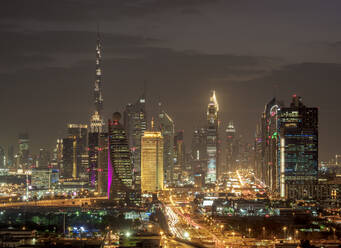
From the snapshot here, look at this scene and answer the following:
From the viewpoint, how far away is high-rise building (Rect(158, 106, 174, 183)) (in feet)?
529

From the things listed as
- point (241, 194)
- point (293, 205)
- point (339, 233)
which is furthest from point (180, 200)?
point (339, 233)

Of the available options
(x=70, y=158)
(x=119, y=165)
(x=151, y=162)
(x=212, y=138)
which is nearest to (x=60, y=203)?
(x=119, y=165)

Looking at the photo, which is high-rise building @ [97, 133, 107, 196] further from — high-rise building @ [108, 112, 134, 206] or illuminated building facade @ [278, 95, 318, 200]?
illuminated building facade @ [278, 95, 318, 200]

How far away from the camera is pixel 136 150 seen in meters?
150

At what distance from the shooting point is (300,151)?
4441 inches

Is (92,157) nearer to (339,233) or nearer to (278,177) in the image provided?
(278,177)

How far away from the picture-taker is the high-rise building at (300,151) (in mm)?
112312

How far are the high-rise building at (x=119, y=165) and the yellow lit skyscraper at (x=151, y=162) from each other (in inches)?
1034

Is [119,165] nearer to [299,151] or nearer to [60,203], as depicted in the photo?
[60,203]

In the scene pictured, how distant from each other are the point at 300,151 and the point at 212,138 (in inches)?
2629

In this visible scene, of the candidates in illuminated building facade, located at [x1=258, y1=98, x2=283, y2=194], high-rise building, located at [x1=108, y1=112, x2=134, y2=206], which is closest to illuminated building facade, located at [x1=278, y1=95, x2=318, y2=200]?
illuminated building facade, located at [x1=258, y1=98, x2=283, y2=194]

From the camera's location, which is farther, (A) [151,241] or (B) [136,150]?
(B) [136,150]

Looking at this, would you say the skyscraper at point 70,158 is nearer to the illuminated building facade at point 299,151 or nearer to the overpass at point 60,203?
the overpass at point 60,203

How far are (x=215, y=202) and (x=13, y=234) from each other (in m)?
42.3
